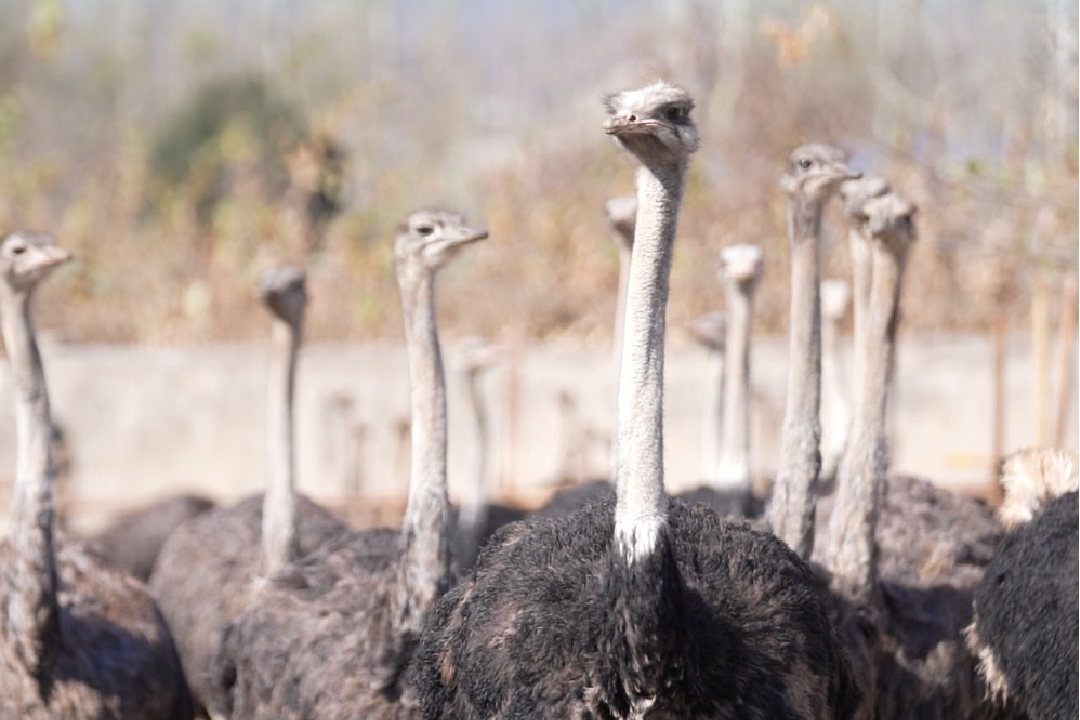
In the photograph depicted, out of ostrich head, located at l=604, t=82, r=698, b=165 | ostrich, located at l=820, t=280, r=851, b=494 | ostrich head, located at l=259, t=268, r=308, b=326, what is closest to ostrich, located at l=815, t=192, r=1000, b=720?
ostrich head, located at l=604, t=82, r=698, b=165

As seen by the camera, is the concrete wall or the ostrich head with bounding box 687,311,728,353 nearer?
the ostrich head with bounding box 687,311,728,353

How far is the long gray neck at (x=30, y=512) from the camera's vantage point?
5.02 metres

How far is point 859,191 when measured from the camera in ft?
17.5

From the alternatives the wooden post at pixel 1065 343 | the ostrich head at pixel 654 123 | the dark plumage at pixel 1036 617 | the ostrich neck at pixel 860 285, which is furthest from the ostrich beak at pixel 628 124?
the wooden post at pixel 1065 343

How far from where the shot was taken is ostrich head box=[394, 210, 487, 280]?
5141 mm

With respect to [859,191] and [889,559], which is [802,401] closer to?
[889,559]

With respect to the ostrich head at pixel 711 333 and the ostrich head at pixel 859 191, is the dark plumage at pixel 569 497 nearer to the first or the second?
the ostrich head at pixel 859 191

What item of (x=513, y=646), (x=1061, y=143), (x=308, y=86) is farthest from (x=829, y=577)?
(x=308, y=86)

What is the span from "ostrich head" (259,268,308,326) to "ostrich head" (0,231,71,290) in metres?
1.10

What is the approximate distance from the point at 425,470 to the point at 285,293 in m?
1.85

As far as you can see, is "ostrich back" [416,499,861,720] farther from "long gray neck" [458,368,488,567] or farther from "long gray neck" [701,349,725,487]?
"long gray neck" [701,349,725,487]

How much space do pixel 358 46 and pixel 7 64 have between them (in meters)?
20.1

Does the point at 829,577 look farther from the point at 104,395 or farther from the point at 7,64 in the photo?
the point at 7,64

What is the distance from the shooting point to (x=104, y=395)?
1224cm
